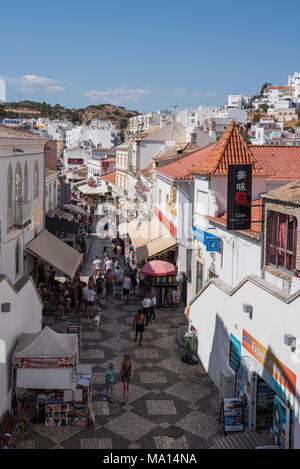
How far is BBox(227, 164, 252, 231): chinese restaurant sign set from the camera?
42.3ft

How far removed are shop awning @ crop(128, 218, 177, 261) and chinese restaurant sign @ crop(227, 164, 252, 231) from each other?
449 inches

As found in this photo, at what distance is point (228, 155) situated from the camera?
18.4 metres

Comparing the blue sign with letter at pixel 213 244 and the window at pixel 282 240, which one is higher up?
the window at pixel 282 240

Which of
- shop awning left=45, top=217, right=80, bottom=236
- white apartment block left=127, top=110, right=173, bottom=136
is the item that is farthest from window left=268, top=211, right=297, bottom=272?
white apartment block left=127, top=110, right=173, bottom=136

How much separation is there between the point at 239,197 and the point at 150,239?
48.7 feet

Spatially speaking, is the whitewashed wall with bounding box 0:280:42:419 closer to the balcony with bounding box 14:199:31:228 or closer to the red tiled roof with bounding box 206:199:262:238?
the balcony with bounding box 14:199:31:228

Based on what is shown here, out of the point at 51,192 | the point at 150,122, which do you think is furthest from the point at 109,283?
the point at 150,122

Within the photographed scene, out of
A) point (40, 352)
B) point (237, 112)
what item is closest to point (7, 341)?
point (40, 352)

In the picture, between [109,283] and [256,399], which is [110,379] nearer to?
[256,399]

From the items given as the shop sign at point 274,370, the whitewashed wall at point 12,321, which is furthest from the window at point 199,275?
the shop sign at point 274,370

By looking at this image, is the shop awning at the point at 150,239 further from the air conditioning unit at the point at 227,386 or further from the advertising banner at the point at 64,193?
the air conditioning unit at the point at 227,386

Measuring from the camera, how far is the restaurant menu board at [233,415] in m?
11.6

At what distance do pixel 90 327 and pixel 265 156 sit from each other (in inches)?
410
